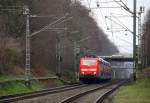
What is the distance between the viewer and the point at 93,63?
2440 inches

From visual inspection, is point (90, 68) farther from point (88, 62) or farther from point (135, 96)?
point (135, 96)

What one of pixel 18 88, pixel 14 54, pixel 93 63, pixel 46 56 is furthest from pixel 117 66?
pixel 18 88

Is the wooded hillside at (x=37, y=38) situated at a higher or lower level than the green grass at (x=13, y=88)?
higher

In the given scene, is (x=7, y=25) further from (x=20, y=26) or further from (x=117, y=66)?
(x=117, y=66)

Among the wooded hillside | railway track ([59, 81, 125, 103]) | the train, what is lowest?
railway track ([59, 81, 125, 103])

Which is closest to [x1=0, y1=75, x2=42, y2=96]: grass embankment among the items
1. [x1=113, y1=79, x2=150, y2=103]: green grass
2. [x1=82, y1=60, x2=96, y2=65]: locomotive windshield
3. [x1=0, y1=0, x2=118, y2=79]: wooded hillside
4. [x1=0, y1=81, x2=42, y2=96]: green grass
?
[x1=0, y1=81, x2=42, y2=96]: green grass

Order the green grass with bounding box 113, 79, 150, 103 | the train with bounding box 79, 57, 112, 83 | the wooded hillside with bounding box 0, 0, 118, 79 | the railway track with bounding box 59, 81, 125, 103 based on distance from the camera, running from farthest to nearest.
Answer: the train with bounding box 79, 57, 112, 83, the wooded hillside with bounding box 0, 0, 118, 79, the railway track with bounding box 59, 81, 125, 103, the green grass with bounding box 113, 79, 150, 103

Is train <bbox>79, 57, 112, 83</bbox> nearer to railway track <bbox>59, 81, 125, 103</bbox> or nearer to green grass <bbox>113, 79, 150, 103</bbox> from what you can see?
green grass <bbox>113, 79, 150, 103</bbox>

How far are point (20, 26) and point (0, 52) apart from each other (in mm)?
11729

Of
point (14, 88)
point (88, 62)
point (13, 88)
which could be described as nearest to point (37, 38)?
point (88, 62)

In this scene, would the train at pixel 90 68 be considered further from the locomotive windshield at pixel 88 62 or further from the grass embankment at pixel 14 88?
the grass embankment at pixel 14 88

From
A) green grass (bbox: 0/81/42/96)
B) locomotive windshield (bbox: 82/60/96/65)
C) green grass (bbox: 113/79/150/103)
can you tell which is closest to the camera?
green grass (bbox: 113/79/150/103)

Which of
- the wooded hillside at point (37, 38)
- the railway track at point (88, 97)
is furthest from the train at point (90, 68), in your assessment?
the railway track at point (88, 97)

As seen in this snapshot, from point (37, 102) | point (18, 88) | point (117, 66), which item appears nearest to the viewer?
point (37, 102)
